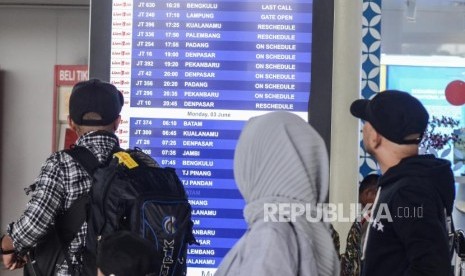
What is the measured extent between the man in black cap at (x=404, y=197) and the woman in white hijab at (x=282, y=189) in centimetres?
70

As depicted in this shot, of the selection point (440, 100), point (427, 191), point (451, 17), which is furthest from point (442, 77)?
point (427, 191)

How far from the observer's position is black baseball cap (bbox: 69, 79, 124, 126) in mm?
2551

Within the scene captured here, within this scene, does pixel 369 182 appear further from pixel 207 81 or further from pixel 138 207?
pixel 138 207

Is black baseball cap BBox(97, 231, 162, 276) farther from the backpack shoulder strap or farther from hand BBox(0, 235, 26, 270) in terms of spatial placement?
hand BBox(0, 235, 26, 270)

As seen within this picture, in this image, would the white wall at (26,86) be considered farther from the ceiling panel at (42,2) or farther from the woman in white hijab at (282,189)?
the woman in white hijab at (282,189)

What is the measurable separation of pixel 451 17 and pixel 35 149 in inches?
166

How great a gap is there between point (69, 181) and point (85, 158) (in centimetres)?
10

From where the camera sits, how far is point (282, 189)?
159 centimetres

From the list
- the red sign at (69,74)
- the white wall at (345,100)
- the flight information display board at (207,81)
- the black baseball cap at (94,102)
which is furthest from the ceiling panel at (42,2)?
the black baseball cap at (94,102)

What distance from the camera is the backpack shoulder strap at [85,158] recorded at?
2447 millimetres

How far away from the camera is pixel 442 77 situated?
227 inches

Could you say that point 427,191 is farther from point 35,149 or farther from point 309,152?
point 35,149

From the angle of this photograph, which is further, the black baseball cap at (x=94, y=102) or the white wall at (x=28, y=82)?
the white wall at (x=28, y=82)

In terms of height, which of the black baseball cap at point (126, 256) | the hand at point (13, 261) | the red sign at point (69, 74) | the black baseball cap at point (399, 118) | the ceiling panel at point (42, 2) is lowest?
the hand at point (13, 261)
